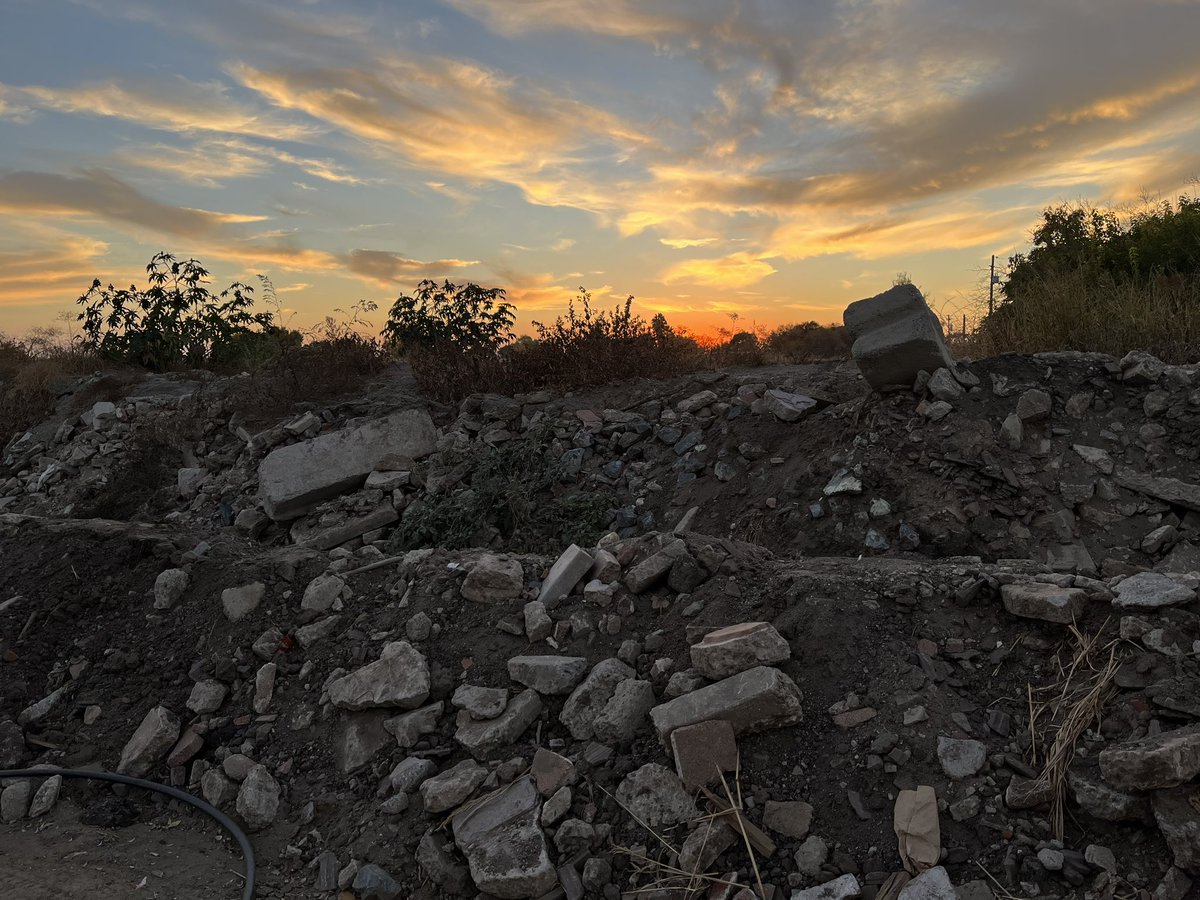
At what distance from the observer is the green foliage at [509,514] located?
652 centimetres

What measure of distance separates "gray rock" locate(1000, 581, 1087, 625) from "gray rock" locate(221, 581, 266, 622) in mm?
3750

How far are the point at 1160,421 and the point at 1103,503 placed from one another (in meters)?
0.99

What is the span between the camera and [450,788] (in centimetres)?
325

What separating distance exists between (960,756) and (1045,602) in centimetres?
78

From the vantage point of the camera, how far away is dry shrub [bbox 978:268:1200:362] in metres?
7.48

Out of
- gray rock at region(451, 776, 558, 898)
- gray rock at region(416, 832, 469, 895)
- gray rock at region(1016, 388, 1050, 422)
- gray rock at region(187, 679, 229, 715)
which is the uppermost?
gray rock at region(1016, 388, 1050, 422)

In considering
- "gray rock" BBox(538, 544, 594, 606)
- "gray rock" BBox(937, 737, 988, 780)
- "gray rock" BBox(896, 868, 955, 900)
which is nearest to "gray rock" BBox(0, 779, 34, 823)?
"gray rock" BBox(538, 544, 594, 606)

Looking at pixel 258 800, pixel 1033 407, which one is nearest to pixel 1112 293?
pixel 1033 407

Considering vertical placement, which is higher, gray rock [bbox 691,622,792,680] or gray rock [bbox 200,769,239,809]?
gray rock [bbox 691,622,792,680]

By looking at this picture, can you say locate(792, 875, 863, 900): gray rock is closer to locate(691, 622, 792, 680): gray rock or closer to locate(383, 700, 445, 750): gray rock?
locate(691, 622, 792, 680): gray rock

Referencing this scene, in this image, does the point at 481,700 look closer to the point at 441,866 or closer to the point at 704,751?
→ the point at 441,866

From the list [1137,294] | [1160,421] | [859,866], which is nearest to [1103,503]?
[1160,421]

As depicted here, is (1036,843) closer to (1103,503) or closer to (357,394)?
(1103,503)

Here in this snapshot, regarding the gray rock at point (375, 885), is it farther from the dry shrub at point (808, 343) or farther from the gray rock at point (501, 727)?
the dry shrub at point (808, 343)
